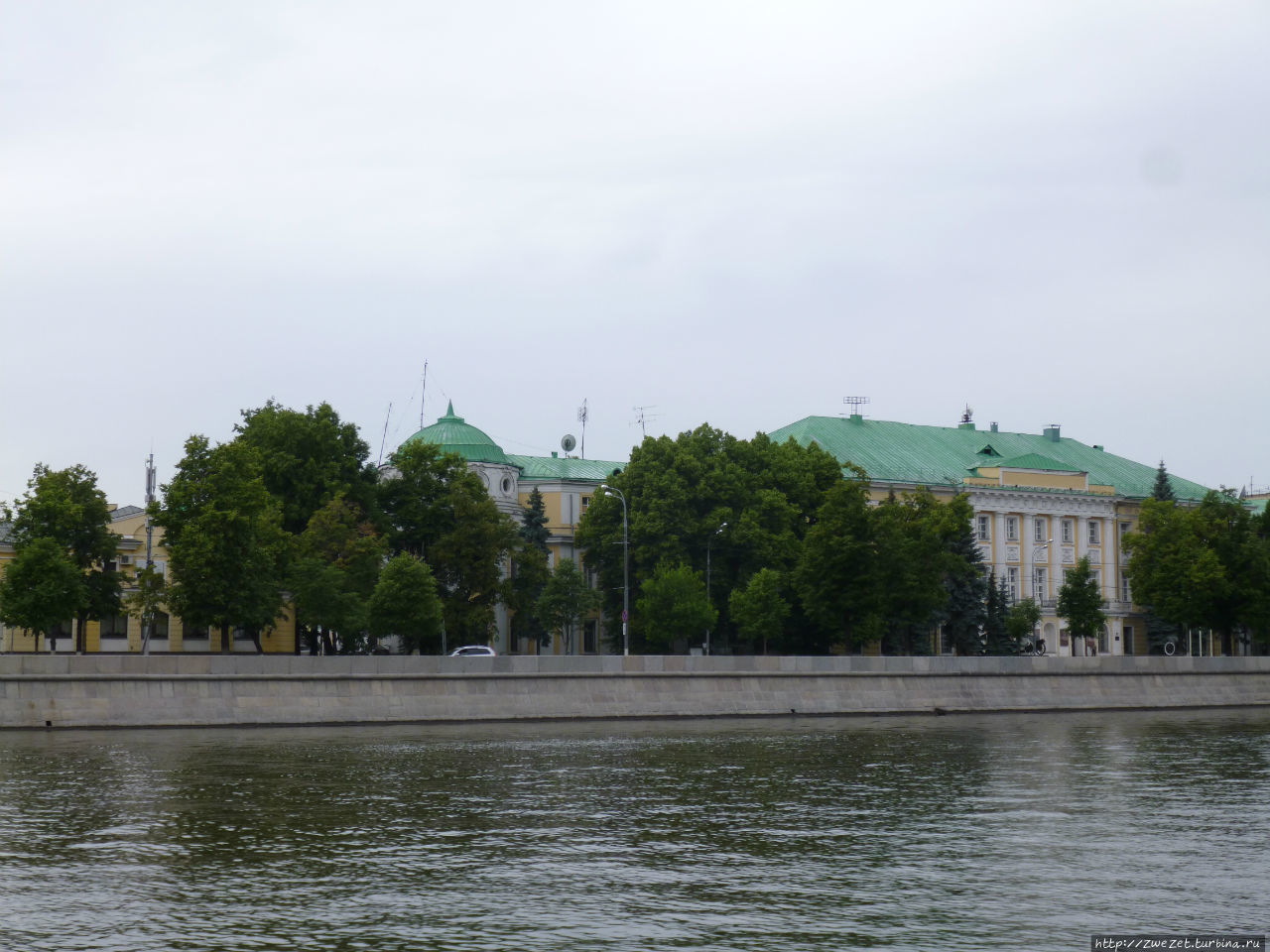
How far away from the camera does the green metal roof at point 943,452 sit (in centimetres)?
11544

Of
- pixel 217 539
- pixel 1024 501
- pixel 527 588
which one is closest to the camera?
pixel 217 539

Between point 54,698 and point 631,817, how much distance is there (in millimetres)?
29719

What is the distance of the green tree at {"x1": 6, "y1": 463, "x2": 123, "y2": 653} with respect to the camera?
224ft

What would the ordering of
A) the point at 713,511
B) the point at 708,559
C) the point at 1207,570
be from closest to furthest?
the point at 708,559
the point at 713,511
the point at 1207,570

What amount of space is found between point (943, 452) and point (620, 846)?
97.7 metres

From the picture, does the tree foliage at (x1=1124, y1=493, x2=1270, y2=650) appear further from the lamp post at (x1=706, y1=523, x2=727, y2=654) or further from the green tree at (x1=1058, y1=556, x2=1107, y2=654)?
the lamp post at (x1=706, y1=523, x2=727, y2=654)

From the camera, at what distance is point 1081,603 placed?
10625 centimetres

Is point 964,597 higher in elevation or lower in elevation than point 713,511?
lower

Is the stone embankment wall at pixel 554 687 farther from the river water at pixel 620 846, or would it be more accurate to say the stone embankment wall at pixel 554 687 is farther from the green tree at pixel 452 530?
the green tree at pixel 452 530

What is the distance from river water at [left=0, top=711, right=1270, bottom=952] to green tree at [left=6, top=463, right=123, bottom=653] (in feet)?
74.8

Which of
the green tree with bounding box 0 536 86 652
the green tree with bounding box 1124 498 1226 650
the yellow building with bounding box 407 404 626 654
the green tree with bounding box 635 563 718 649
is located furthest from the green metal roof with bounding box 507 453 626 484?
the green tree with bounding box 0 536 86 652

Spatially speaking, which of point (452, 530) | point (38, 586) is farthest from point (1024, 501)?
point (38, 586)

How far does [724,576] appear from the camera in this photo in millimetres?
92500

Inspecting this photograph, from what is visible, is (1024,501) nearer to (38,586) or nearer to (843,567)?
(843,567)
